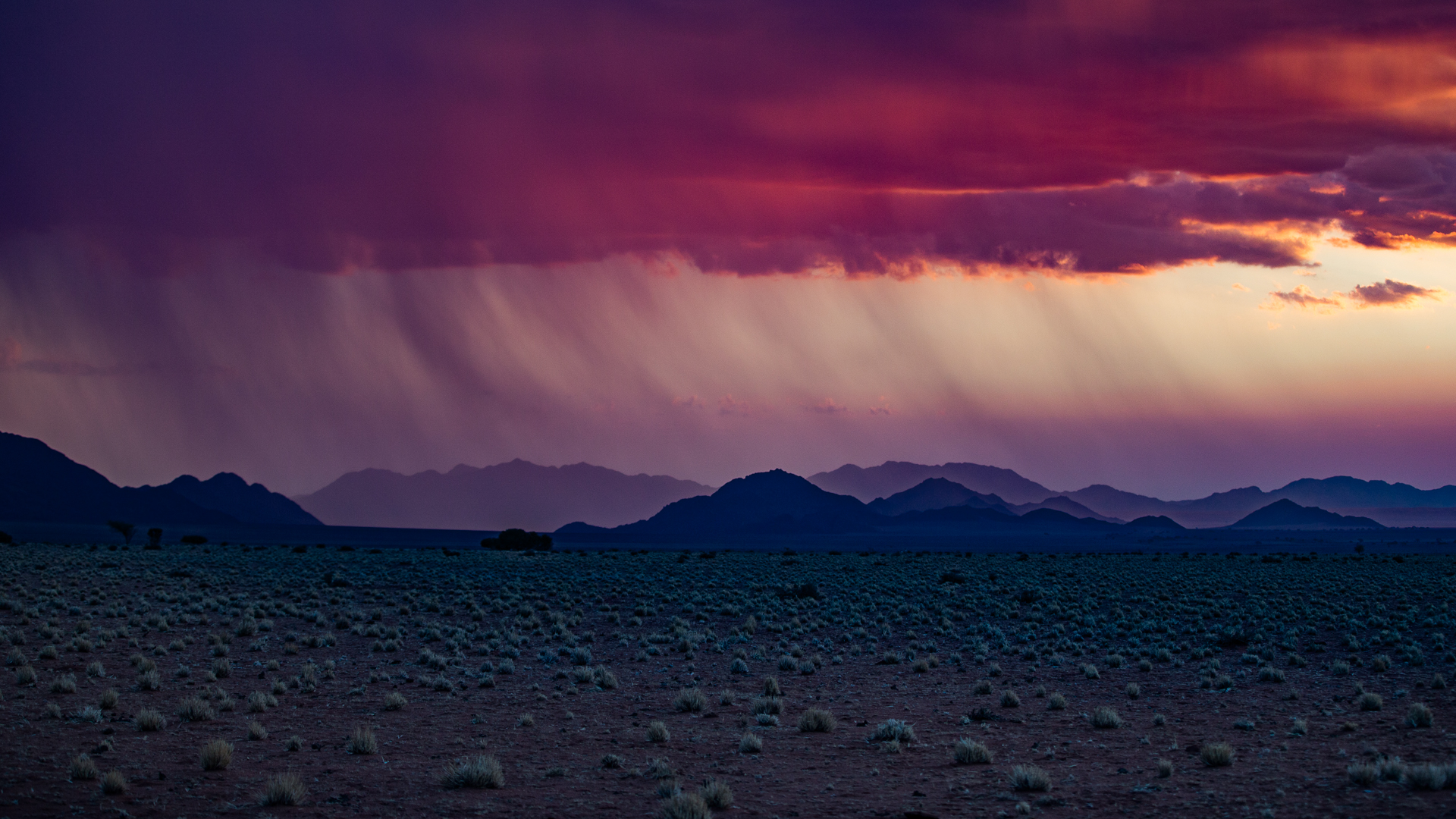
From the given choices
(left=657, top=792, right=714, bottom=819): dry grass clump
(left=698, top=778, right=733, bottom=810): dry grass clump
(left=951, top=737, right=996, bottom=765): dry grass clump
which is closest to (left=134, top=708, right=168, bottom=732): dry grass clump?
(left=657, top=792, right=714, bottom=819): dry grass clump

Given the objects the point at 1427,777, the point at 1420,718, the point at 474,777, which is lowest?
the point at 474,777

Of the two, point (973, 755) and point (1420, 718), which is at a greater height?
point (1420, 718)

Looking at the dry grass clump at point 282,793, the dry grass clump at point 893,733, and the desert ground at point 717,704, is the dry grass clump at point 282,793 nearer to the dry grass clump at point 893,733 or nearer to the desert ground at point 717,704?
the desert ground at point 717,704

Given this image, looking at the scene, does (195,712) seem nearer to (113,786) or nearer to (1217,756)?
(113,786)

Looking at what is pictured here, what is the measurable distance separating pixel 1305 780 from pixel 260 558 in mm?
73063

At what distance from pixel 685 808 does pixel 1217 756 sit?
7824 millimetres

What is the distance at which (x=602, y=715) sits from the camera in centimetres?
1984

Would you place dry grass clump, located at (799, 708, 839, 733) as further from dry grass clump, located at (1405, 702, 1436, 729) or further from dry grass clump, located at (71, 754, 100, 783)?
dry grass clump, located at (71, 754, 100, 783)

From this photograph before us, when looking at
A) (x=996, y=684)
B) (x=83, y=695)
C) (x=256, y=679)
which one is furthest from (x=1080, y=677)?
(x=83, y=695)

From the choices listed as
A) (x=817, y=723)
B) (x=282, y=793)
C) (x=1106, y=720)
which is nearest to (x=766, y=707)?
(x=817, y=723)

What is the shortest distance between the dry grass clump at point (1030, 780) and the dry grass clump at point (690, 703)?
321 inches

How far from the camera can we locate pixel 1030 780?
1320 centimetres

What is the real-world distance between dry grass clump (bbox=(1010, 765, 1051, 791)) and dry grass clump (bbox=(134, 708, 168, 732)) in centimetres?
1407

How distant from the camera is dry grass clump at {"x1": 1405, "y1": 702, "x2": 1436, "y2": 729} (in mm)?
16469
